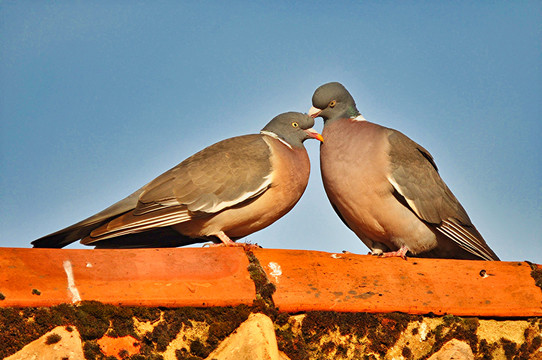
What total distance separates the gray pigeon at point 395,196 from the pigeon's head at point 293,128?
0.30 m

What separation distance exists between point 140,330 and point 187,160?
108 inches

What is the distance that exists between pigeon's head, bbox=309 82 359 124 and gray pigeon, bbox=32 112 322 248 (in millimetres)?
789

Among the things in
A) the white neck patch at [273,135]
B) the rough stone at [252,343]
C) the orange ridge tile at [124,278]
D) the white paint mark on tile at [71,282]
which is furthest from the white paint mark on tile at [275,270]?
the white neck patch at [273,135]

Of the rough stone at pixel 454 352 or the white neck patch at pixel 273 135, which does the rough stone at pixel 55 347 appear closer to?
the rough stone at pixel 454 352

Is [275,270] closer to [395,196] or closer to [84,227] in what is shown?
[84,227]

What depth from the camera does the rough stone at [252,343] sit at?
3195 millimetres

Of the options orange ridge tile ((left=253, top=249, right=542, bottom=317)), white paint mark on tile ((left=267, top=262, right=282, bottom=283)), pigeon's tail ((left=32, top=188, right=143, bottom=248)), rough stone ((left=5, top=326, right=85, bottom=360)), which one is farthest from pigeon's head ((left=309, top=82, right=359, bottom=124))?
rough stone ((left=5, top=326, right=85, bottom=360))

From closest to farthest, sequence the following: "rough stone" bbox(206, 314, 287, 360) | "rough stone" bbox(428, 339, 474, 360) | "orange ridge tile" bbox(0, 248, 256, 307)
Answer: "rough stone" bbox(206, 314, 287, 360), "orange ridge tile" bbox(0, 248, 256, 307), "rough stone" bbox(428, 339, 474, 360)

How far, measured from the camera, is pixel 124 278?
354 cm

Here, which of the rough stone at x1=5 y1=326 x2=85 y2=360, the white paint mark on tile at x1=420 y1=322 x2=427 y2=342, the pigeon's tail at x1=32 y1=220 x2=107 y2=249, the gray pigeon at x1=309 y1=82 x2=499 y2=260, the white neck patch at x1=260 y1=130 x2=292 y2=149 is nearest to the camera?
the rough stone at x1=5 y1=326 x2=85 y2=360

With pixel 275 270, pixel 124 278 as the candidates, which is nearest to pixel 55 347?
pixel 124 278

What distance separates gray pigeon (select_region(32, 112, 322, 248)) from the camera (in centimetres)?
534

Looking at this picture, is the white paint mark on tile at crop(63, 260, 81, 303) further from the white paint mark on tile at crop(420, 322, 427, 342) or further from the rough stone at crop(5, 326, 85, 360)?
the white paint mark on tile at crop(420, 322, 427, 342)

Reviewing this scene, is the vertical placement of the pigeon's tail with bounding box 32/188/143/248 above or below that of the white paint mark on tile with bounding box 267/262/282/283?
above
